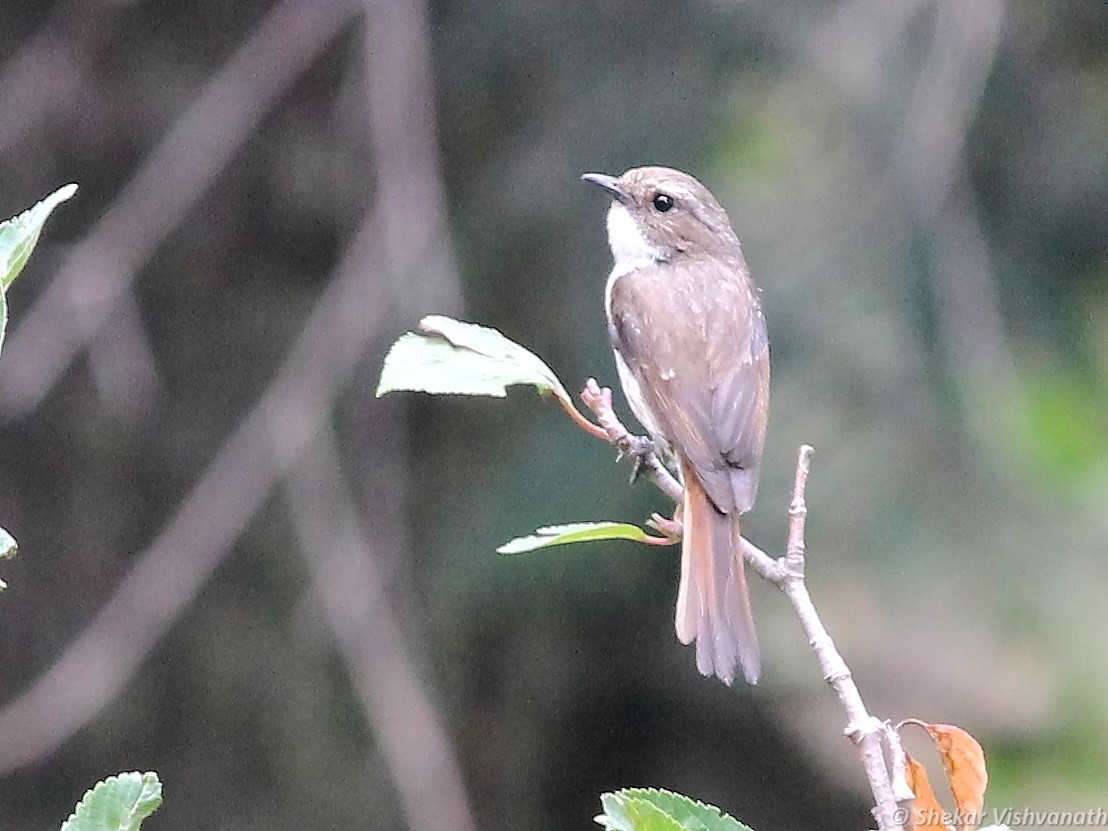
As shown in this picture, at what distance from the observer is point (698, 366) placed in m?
3.55

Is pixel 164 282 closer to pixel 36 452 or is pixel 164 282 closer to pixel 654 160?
pixel 36 452

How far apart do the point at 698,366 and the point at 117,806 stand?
2.23m

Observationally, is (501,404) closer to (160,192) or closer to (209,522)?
(209,522)

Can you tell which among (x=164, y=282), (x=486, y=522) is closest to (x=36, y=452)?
(x=164, y=282)

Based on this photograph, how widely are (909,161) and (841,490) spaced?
3.00 ft

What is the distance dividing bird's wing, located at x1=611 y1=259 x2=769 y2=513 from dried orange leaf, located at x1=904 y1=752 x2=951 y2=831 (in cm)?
143

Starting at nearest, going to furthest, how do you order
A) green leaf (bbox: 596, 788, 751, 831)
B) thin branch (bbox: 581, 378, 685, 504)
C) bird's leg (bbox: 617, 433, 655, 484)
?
green leaf (bbox: 596, 788, 751, 831) < thin branch (bbox: 581, 378, 685, 504) < bird's leg (bbox: 617, 433, 655, 484)

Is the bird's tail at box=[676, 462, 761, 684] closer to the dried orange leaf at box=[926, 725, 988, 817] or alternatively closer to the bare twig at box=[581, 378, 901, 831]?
the bare twig at box=[581, 378, 901, 831]

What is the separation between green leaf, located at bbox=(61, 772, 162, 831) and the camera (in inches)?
58.6

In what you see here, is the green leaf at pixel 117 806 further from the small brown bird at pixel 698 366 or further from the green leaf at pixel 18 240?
the small brown bird at pixel 698 366

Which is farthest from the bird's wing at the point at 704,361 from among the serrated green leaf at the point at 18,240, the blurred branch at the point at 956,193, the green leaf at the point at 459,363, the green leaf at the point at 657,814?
the serrated green leaf at the point at 18,240

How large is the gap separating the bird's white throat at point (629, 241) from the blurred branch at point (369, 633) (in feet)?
3.60

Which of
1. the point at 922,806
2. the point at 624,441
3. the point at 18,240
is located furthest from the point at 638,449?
the point at 18,240

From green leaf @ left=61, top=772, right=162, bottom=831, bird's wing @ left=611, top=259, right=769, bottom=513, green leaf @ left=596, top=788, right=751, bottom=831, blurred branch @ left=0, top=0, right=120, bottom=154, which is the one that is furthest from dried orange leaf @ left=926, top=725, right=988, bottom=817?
blurred branch @ left=0, top=0, right=120, bottom=154
